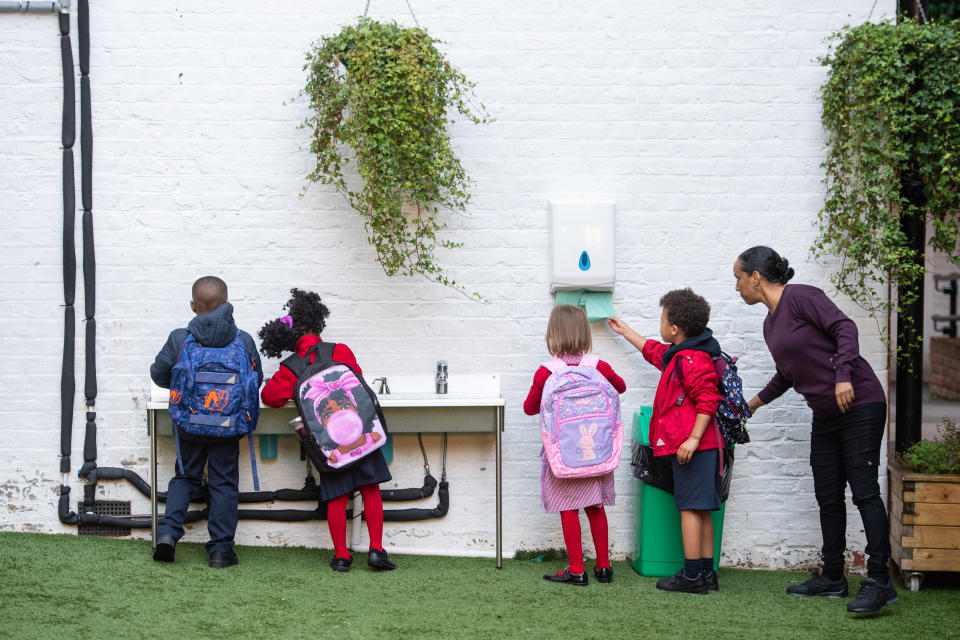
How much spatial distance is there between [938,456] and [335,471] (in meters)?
3.00

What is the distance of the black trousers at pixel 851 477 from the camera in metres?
4.07

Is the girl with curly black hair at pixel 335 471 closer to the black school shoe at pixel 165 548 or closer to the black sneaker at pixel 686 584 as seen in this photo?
the black school shoe at pixel 165 548

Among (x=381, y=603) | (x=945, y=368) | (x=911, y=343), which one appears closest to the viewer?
(x=381, y=603)

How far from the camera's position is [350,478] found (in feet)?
14.4

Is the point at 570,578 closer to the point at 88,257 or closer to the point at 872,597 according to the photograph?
the point at 872,597

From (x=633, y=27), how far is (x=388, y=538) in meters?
3.06

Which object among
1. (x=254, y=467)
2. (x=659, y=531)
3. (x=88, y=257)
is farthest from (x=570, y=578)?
(x=88, y=257)

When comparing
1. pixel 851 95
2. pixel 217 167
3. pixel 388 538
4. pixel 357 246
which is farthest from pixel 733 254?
pixel 217 167

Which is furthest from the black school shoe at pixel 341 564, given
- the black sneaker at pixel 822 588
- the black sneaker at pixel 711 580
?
the black sneaker at pixel 822 588

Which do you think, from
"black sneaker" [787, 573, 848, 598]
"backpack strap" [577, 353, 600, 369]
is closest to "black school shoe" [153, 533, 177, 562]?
"backpack strap" [577, 353, 600, 369]

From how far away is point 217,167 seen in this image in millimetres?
4918

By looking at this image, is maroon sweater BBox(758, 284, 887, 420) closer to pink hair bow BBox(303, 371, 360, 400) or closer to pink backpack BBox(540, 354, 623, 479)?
pink backpack BBox(540, 354, 623, 479)

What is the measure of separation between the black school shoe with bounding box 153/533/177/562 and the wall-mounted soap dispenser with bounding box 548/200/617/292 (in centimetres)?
235

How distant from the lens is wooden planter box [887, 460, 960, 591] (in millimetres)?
4402
